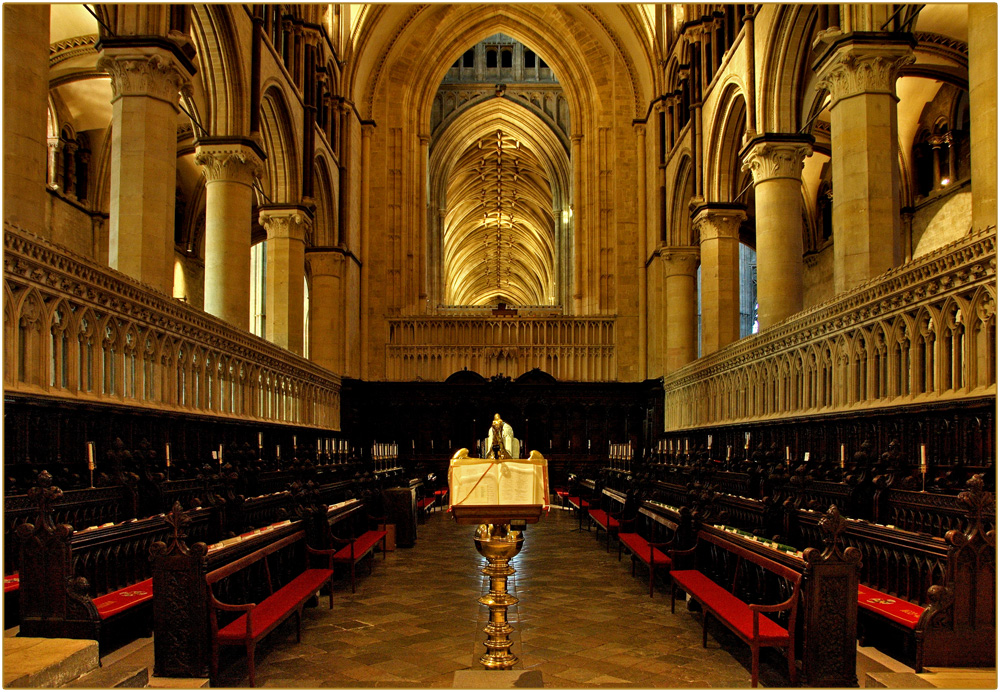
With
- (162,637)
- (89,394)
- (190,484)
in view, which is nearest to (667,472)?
(190,484)

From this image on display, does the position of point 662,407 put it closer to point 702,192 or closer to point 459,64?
point 702,192

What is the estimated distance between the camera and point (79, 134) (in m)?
22.1

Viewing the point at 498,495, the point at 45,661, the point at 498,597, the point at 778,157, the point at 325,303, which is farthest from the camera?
the point at 325,303

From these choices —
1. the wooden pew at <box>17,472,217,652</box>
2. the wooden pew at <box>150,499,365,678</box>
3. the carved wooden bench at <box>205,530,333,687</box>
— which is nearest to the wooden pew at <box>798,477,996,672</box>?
the carved wooden bench at <box>205,530,333,687</box>

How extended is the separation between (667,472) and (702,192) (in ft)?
30.0

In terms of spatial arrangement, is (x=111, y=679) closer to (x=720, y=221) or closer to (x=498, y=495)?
(x=498, y=495)

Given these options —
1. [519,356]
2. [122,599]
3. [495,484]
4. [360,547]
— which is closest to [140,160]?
[360,547]

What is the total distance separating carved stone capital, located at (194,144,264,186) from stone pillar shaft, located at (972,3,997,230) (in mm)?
11161

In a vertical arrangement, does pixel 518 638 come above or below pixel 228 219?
below

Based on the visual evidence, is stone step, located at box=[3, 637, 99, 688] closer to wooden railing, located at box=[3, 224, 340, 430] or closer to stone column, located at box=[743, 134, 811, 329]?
wooden railing, located at box=[3, 224, 340, 430]

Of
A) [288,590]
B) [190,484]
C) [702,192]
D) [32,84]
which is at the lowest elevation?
[288,590]

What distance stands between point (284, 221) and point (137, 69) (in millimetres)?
7752

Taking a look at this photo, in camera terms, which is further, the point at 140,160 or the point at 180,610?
the point at 140,160

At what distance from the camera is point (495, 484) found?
4.14 meters
